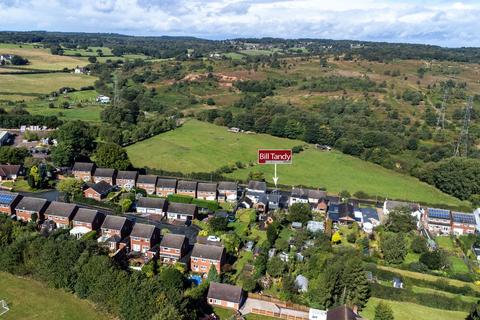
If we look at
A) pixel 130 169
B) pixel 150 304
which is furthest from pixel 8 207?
pixel 150 304

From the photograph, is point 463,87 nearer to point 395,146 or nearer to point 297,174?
point 395,146

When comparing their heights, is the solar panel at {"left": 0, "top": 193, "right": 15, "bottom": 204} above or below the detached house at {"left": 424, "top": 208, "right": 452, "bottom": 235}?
above

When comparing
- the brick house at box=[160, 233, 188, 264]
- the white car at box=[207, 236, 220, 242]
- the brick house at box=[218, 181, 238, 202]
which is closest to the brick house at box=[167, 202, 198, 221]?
the white car at box=[207, 236, 220, 242]

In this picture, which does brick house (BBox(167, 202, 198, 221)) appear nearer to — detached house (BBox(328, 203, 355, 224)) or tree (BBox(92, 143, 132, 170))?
tree (BBox(92, 143, 132, 170))

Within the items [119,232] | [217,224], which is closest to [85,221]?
[119,232]

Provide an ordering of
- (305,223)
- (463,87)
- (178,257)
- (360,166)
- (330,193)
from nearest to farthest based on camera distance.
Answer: (178,257), (305,223), (330,193), (360,166), (463,87)

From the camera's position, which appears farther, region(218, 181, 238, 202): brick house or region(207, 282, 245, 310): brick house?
region(218, 181, 238, 202): brick house
